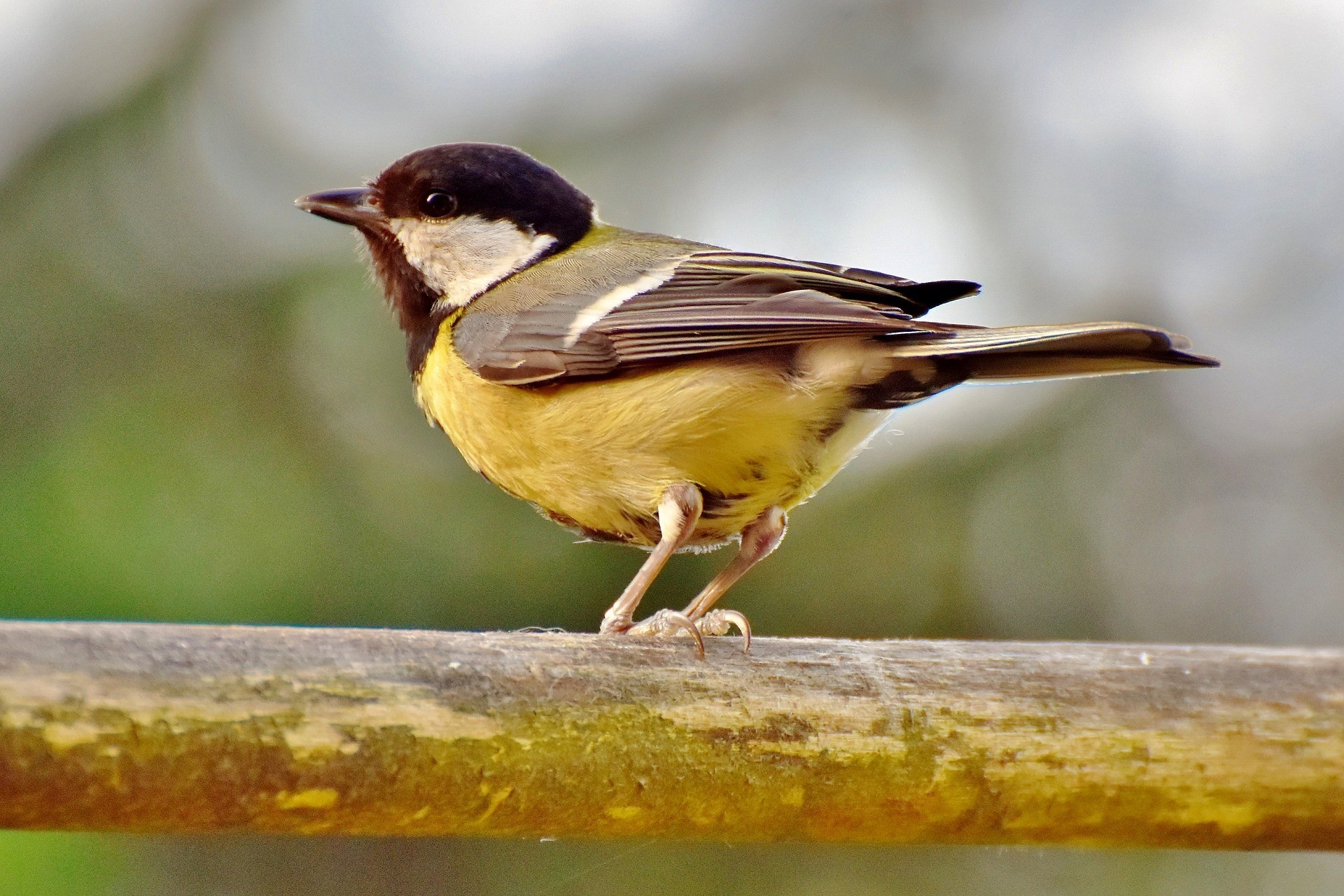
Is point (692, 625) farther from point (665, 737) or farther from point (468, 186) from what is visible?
point (468, 186)

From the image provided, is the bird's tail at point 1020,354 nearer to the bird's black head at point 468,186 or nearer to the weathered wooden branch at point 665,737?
the weathered wooden branch at point 665,737

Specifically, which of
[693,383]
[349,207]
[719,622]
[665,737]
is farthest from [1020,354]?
[349,207]

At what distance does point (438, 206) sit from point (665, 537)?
1.34 m

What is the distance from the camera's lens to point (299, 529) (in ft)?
16.0

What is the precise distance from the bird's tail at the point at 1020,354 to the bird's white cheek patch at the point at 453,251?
4.11 ft

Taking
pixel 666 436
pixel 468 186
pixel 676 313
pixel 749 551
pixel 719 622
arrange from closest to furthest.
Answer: pixel 719 622, pixel 666 436, pixel 676 313, pixel 749 551, pixel 468 186

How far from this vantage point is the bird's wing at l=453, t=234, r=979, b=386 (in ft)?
9.27

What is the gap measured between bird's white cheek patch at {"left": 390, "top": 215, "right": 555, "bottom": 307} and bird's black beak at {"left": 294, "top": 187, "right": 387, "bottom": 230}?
0.08 metres

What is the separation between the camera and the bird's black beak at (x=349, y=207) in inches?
141

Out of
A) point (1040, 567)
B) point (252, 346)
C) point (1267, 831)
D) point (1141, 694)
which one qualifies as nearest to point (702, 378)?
point (1141, 694)

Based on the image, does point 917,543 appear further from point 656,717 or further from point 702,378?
point 656,717

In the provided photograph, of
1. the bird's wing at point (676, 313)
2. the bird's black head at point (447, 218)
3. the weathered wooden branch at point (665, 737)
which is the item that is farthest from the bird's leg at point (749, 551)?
the bird's black head at point (447, 218)

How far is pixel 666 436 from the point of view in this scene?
288 cm

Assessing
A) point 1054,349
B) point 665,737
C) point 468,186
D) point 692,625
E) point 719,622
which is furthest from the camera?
point 468,186
